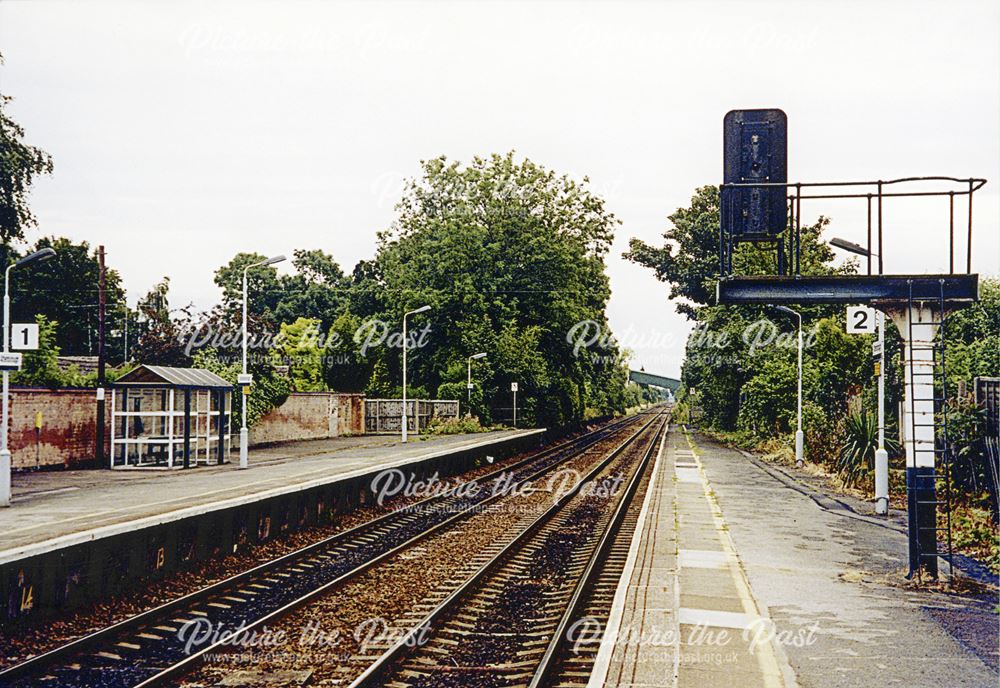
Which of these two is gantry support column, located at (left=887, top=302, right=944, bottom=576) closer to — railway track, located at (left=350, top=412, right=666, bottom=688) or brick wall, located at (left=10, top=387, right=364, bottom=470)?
railway track, located at (left=350, top=412, right=666, bottom=688)

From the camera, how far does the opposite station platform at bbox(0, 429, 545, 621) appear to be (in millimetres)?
10625

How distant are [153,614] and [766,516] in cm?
1204

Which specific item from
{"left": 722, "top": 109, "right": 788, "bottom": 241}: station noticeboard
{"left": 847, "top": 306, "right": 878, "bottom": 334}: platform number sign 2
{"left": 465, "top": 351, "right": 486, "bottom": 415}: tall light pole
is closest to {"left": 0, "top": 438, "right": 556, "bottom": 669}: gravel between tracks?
{"left": 722, "top": 109, "right": 788, "bottom": 241}: station noticeboard

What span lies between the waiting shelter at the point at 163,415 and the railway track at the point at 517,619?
12182 mm

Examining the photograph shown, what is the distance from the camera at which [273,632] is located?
980cm

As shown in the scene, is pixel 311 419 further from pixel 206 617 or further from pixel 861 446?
pixel 206 617

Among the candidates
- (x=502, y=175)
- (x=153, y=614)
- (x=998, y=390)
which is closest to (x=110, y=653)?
(x=153, y=614)

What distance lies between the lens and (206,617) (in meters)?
10.6

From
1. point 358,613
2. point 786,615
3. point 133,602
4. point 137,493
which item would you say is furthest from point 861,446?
point 133,602

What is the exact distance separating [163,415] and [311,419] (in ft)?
59.3

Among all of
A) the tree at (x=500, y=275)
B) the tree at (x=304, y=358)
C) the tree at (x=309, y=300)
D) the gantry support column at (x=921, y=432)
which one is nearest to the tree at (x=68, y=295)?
the tree at (x=304, y=358)

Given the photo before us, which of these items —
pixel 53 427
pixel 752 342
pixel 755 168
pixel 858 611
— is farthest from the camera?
pixel 752 342

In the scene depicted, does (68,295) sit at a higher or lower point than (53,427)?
higher

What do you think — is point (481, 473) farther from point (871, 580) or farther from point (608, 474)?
point (871, 580)
